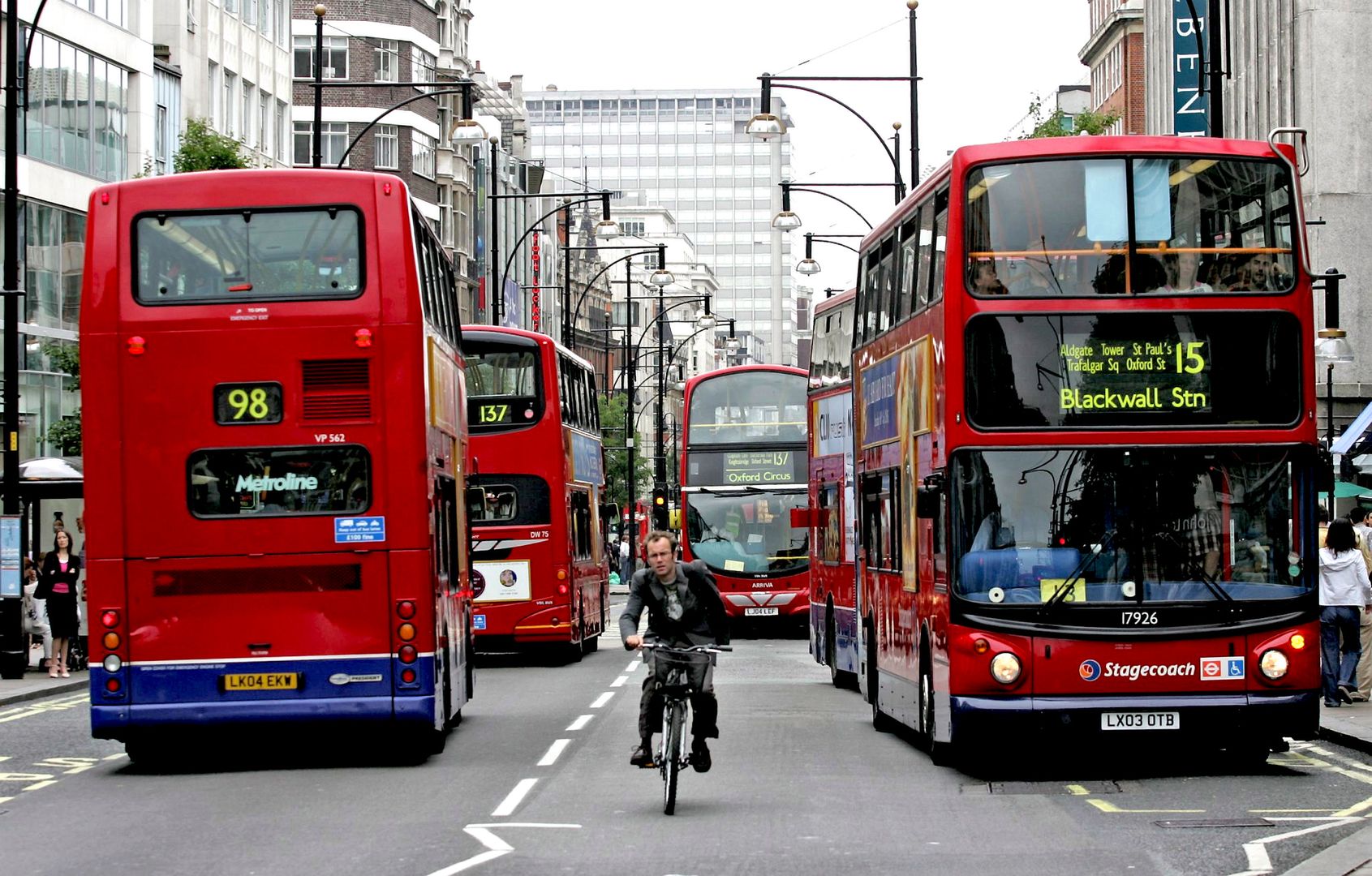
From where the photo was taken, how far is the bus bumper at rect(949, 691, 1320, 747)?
47.9ft

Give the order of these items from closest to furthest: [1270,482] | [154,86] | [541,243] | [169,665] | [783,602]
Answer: [1270,482] → [169,665] → [783,602] → [154,86] → [541,243]

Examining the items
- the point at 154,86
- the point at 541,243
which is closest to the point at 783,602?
the point at 154,86

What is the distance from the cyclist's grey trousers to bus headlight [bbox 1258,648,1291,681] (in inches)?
142

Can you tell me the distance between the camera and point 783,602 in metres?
40.2

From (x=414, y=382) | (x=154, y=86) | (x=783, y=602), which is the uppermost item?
(x=154, y=86)

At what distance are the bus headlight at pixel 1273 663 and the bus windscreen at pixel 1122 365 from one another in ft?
4.82

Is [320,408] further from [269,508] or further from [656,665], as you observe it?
[656,665]

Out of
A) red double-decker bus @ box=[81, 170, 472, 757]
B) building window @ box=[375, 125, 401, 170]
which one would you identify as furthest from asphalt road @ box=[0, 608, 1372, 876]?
building window @ box=[375, 125, 401, 170]

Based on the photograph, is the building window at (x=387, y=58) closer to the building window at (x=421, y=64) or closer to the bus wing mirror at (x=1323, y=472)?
the building window at (x=421, y=64)

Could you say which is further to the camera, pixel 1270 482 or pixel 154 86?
pixel 154 86

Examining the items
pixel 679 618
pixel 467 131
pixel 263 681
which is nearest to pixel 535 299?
pixel 467 131

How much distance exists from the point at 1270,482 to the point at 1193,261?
4.96 feet

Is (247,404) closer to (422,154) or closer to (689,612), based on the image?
(689,612)

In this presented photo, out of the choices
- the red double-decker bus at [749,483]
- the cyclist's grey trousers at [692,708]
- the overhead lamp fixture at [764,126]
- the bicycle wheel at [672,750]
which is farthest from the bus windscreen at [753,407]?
the bicycle wheel at [672,750]
